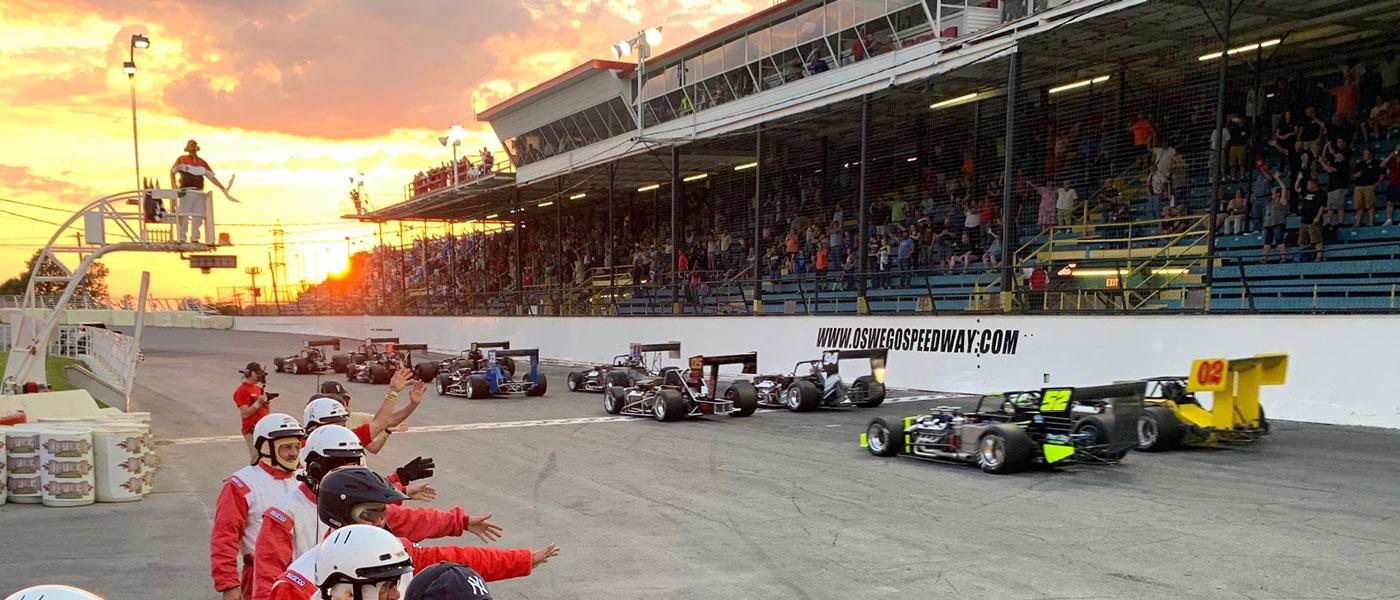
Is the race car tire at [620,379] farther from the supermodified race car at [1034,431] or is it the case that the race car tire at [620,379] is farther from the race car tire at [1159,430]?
the race car tire at [1159,430]

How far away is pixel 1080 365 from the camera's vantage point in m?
15.9

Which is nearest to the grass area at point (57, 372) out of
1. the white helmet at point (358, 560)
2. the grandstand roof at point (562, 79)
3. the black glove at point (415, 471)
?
the black glove at point (415, 471)

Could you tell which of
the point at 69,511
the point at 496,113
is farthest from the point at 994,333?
the point at 496,113

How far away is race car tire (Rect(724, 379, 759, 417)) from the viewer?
15.2m

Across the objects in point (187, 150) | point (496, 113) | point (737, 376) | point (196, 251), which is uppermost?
point (496, 113)

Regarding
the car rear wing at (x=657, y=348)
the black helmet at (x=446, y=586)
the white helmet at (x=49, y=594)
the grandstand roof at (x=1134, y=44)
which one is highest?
the grandstand roof at (x=1134, y=44)

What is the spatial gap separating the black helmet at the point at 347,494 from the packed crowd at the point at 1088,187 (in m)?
16.3

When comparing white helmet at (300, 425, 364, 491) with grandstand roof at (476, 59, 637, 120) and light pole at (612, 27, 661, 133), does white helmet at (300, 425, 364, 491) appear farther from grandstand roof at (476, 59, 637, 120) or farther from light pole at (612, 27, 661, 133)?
grandstand roof at (476, 59, 637, 120)

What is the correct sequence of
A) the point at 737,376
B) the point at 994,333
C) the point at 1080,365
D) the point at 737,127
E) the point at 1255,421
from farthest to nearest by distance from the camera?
the point at 737,127 < the point at 737,376 < the point at 994,333 < the point at 1080,365 < the point at 1255,421

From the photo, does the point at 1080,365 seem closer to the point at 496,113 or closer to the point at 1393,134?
the point at 1393,134

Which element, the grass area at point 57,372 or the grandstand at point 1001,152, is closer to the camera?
the grandstand at point 1001,152

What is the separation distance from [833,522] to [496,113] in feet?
128

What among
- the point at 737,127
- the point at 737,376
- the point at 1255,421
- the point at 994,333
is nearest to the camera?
the point at 1255,421

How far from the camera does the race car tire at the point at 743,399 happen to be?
49.9ft
